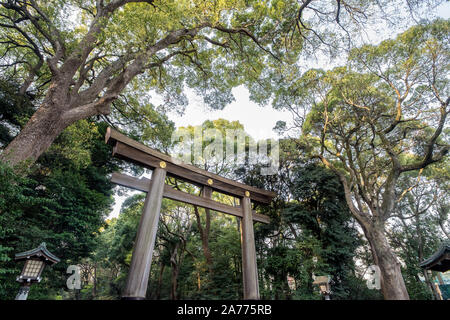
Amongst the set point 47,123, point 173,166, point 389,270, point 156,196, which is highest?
point 47,123

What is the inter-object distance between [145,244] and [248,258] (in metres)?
2.48

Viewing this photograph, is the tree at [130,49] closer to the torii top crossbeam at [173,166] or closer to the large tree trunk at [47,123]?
the large tree trunk at [47,123]

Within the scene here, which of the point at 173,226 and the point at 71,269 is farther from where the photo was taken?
the point at 173,226

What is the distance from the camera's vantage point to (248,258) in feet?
15.3

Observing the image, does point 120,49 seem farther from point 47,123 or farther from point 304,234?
point 304,234

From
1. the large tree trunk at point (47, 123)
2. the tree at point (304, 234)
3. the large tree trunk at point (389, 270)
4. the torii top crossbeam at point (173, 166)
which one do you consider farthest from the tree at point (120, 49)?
the large tree trunk at point (389, 270)

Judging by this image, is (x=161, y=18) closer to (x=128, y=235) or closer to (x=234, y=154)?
(x=234, y=154)

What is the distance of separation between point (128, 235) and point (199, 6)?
35.0 ft

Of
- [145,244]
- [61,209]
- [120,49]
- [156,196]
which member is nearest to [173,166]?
[156,196]

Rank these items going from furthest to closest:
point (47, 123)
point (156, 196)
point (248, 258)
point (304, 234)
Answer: point (304, 234)
point (248, 258)
point (47, 123)
point (156, 196)
